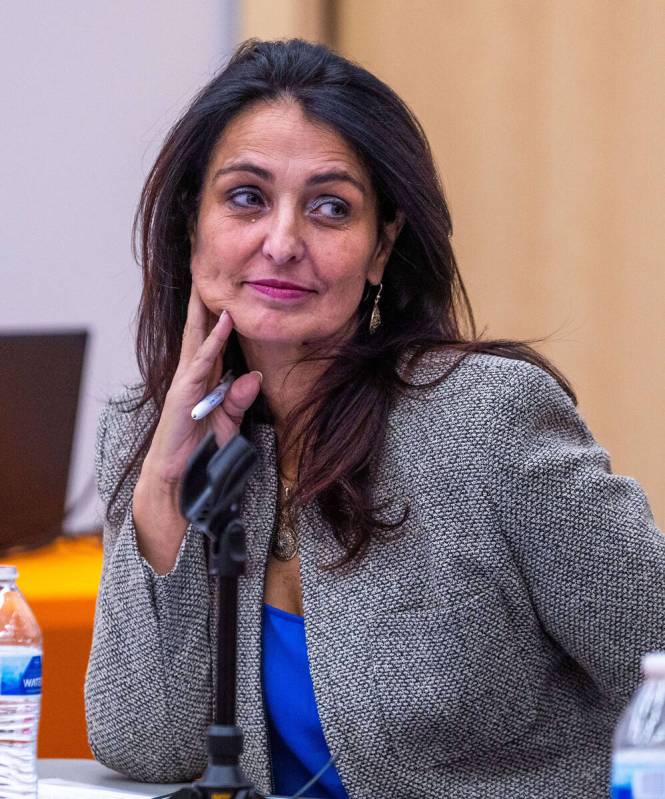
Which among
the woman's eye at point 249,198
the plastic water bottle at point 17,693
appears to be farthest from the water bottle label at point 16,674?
the woman's eye at point 249,198

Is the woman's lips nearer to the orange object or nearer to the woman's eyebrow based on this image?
the woman's eyebrow

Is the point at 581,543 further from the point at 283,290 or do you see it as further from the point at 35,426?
the point at 35,426

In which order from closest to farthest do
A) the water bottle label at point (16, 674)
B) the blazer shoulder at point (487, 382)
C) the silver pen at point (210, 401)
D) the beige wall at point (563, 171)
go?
the water bottle label at point (16, 674) < the blazer shoulder at point (487, 382) < the silver pen at point (210, 401) < the beige wall at point (563, 171)

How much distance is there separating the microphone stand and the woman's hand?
0.75 metres

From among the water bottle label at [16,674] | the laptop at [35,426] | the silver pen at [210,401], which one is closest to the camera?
the water bottle label at [16,674]

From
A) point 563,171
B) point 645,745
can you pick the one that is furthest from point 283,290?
point 563,171

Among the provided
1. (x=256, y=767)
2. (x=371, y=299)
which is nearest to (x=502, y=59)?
(x=371, y=299)

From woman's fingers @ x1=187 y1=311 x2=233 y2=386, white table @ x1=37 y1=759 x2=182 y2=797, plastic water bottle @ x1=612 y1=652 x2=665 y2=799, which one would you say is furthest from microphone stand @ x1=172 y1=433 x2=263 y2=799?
woman's fingers @ x1=187 y1=311 x2=233 y2=386

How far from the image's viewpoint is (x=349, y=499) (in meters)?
1.68

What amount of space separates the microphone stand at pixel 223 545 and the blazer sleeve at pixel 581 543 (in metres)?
0.65

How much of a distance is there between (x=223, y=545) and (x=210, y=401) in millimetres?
809

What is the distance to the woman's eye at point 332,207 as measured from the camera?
1.74 metres

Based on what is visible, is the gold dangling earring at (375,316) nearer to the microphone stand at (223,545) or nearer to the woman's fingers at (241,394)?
the woman's fingers at (241,394)

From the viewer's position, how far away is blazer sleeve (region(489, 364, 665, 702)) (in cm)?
150
